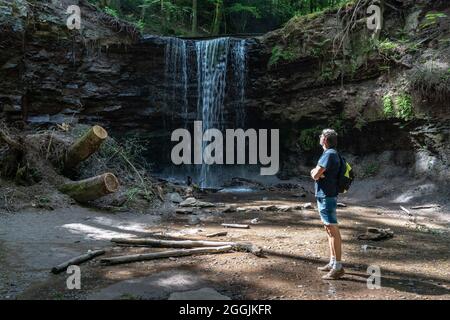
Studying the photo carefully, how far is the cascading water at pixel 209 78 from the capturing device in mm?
16828

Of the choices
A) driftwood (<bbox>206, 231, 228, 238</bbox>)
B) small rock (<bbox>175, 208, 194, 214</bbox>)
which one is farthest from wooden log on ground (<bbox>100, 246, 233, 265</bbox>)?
small rock (<bbox>175, 208, 194, 214</bbox>)

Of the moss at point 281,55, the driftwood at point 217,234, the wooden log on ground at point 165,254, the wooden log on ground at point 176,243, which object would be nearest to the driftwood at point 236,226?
the driftwood at point 217,234

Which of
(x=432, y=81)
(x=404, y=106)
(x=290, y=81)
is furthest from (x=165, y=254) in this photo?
(x=290, y=81)

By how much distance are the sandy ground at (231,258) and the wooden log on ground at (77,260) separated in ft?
0.25

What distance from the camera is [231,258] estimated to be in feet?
18.6

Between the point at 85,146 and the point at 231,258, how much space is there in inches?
224

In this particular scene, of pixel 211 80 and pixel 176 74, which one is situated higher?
pixel 176 74

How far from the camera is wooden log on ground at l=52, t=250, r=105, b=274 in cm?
499

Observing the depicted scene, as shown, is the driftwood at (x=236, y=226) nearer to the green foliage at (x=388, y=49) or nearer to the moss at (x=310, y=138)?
the green foliage at (x=388, y=49)

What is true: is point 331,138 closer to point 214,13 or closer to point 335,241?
point 335,241

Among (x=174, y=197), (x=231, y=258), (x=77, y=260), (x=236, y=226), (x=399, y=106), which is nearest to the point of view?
(x=77, y=260)

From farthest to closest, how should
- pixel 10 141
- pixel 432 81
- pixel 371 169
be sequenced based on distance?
pixel 371 169 < pixel 432 81 < pixel 10 141
